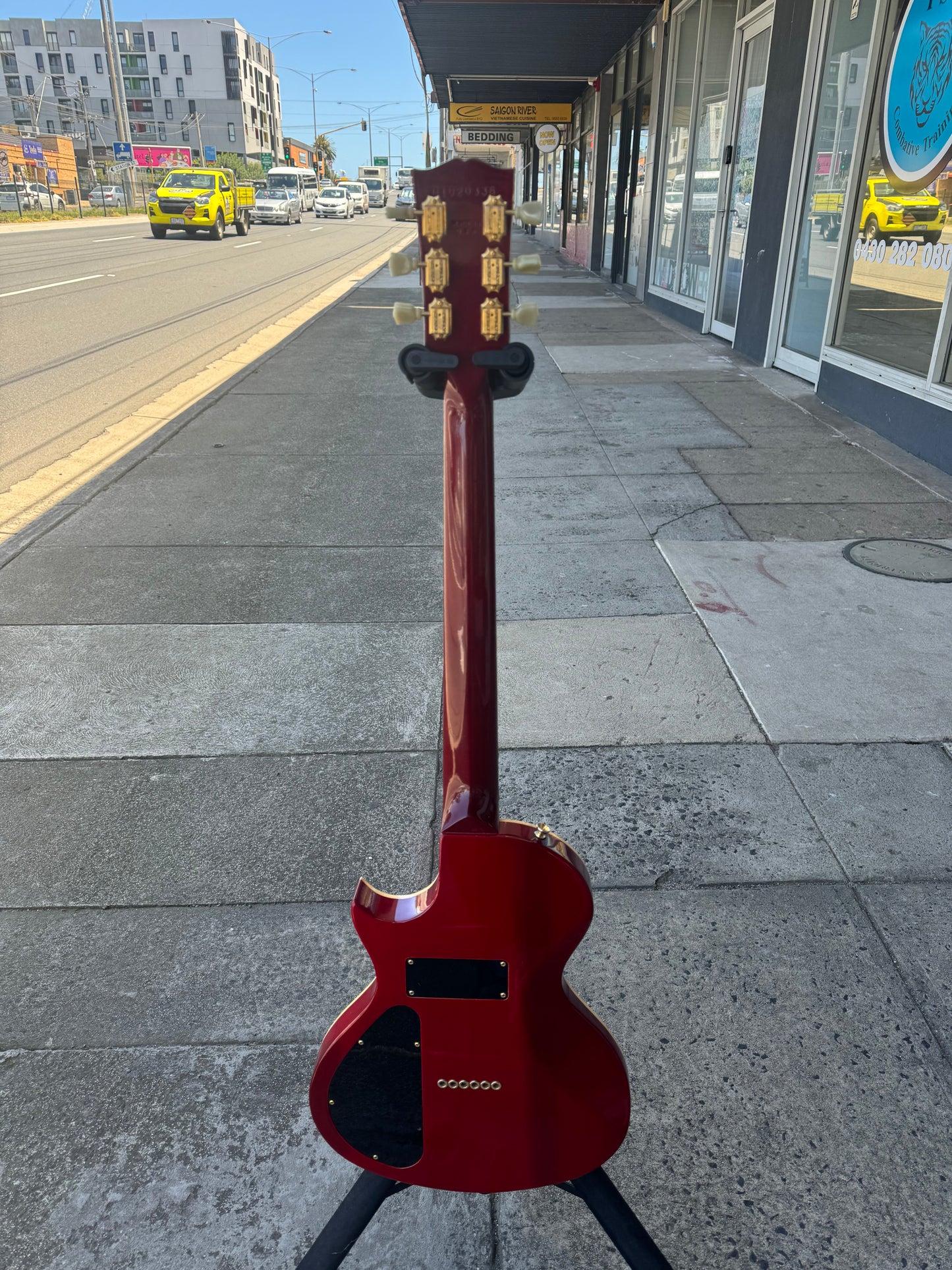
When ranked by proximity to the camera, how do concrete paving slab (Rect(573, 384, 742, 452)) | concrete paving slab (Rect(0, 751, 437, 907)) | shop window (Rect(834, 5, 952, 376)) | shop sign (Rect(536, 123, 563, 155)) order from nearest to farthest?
concrete paving slab (Rect(0, 751, 437, 907)) < shop window (Rect(834, 5, 952, 376)) < concrete paving slab (Rect(573, 384, 742, 452)) < shop sign (Rect(536, 123, 563, 155))

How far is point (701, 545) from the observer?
15.2ft

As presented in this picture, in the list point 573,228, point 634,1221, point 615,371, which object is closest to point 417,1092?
point 634,1221

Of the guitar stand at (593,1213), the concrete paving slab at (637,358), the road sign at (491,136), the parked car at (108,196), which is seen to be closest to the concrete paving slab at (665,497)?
the concrete paving slab at (637,358)

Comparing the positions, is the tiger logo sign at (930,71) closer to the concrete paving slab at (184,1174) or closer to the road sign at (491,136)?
the concrete paving slab at (184,1174)

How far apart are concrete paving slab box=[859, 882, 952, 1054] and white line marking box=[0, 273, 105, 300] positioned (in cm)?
1514

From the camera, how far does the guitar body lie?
1309 mm

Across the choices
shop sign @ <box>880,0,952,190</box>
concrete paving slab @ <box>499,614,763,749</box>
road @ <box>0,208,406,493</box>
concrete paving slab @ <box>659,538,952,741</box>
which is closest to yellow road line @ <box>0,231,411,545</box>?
road @ <box>0,208,406,493</box>

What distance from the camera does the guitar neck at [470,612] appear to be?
50.9 inches

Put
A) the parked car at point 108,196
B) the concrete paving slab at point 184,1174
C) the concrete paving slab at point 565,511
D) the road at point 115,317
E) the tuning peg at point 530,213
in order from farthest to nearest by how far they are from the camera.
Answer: the parked car at point 108,196 → the road at point 115,317 → the concrete paving slab at point 565,511 → the concrete paving slab at point 184,1174 → the tuning peg at point 530,213

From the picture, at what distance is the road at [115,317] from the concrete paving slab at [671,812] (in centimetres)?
450

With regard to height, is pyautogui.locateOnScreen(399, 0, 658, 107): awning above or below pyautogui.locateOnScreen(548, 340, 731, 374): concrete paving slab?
above

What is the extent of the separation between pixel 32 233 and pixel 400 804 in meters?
35.0

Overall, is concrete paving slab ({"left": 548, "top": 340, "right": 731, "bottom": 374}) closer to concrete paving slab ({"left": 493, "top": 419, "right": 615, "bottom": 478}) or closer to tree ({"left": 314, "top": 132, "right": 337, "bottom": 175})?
concrete paving slab ({"left": 493, "top": 419, "right": 615, "bottom": 478})

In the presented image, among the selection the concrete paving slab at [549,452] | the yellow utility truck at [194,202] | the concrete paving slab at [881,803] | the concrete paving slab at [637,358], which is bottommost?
the concrete paving slab at [549,452]
